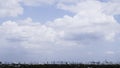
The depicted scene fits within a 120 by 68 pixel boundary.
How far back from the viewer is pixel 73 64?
371ft

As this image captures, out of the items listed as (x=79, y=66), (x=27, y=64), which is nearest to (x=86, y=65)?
(x=79, y=66)

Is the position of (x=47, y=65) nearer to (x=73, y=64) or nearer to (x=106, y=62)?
(x=73, y=64)

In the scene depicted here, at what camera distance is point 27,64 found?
115 m

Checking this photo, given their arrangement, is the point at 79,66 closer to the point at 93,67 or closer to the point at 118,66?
the point at 93,67

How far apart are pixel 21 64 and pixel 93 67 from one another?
27.9 metres

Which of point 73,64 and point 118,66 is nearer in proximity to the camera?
point 118,66

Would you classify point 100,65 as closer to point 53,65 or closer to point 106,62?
point 106,62

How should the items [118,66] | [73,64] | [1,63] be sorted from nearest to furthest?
[118,66] → [73,64] → [1,63]

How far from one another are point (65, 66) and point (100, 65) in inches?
492

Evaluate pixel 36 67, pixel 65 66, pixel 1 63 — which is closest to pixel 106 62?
pixel 65 66

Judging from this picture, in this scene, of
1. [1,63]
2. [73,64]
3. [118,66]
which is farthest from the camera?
[1,63]

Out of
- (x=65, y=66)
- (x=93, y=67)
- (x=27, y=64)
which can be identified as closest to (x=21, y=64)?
(x=27, y=64)

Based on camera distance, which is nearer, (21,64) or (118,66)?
(118,66)

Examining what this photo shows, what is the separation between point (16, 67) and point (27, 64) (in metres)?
5.34
